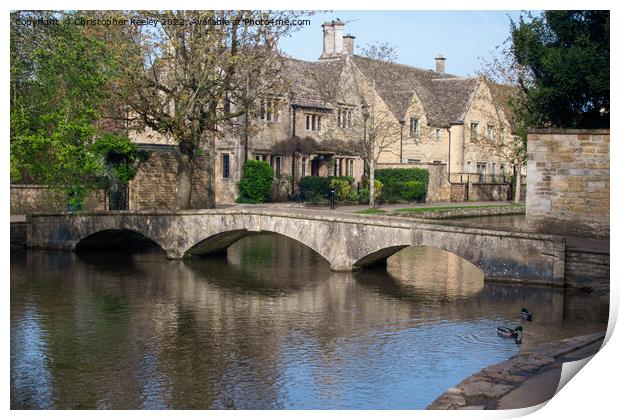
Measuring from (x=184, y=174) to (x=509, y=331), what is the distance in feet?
59.4

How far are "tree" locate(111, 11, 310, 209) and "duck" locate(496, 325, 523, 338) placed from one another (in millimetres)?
13012

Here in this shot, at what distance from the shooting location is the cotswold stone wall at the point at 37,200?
29625 mm

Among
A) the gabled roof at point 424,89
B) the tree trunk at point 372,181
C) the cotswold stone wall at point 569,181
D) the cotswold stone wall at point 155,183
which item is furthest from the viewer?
the gabled roof at point 424,89

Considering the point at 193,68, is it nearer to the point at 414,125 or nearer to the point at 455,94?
the point at 414,125

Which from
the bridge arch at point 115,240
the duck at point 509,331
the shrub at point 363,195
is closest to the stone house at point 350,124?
the shrub at point 363,195

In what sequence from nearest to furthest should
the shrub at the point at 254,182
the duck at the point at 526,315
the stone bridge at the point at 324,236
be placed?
the duck at the point at 526,315 → the stone bridge at the point at 324,236 → the shrub at the point at 254,182

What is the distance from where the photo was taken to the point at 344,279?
89.1 ft

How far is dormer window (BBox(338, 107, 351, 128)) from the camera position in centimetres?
4962

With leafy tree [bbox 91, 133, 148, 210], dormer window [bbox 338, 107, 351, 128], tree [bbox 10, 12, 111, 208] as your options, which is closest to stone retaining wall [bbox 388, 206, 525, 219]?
dormer window [bbox 338, 107, 351, 128]

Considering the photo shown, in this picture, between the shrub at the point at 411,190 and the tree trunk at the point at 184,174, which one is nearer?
A: the tree trunk at the point at 184,174

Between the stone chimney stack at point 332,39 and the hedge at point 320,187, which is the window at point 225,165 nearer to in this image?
the hedge at point 320,187

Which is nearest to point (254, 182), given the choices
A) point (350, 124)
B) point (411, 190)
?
point (350, 124)

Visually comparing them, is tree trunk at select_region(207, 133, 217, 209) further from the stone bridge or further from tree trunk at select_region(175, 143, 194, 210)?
the stone bridge

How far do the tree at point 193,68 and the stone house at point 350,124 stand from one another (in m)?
Answer: 7.03
